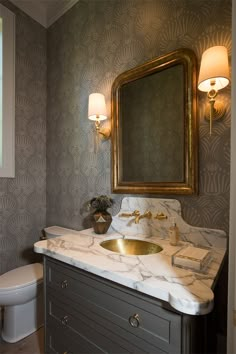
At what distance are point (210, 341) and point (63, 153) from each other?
1.76m

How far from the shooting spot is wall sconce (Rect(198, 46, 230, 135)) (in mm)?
983

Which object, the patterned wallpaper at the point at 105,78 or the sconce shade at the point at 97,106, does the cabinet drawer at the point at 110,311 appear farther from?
the sconce shade at the point at 97,106

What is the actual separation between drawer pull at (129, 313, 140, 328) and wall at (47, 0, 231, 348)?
0.54 meters

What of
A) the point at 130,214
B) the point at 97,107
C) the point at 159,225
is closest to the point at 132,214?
the point at 130,214

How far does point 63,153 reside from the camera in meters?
2.04

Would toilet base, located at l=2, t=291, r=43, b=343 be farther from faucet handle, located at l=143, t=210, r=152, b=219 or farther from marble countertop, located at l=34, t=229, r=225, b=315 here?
faucet handle, located at l=143, t=210, r=152, b=219

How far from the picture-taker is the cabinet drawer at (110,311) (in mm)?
717

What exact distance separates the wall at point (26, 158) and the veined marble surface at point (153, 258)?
948 millimetres

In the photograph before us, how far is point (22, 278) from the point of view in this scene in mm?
1554

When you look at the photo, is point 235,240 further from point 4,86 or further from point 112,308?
point 4,86

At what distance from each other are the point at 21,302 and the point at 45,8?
2736mm

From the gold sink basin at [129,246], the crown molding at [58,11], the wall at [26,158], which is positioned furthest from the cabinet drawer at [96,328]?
the crown molding at [58,11]

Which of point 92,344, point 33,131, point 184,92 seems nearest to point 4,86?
point 33,131

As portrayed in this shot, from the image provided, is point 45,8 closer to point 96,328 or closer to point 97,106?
point 97,106
